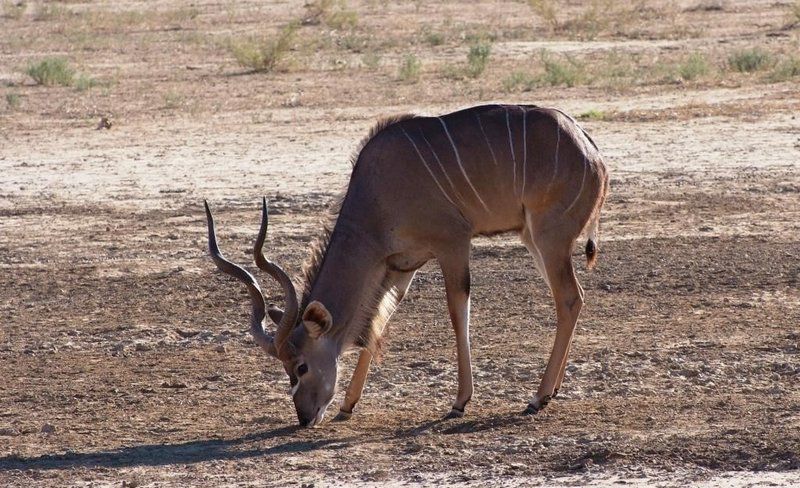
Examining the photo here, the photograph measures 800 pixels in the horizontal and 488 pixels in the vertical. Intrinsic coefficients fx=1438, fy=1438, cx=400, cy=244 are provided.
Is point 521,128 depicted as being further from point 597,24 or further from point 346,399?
point 597,24

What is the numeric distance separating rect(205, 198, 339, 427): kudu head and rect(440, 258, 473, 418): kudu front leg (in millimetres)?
684

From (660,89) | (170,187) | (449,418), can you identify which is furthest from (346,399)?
(660,89)

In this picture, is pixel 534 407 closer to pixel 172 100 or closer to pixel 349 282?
pixel 349 282

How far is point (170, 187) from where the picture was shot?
48.9 ft

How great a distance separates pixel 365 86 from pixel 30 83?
18.4 feet

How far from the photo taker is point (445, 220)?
7.91 m

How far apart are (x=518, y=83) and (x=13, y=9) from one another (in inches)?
817

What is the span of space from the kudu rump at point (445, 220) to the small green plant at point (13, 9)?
29931mm

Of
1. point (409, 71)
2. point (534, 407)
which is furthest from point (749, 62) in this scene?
point (534, 407)

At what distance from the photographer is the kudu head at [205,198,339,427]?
755cm

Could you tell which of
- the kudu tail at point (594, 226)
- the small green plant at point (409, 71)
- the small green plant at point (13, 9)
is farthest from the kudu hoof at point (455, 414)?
the small green plant at point (13, 9)

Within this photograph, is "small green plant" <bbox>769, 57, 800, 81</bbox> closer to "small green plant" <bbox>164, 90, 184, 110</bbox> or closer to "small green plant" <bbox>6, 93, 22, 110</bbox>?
"small green plant" <bbox>164, 90, 184, 110</bbox>

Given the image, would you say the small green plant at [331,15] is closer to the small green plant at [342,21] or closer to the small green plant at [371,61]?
the small green plant at [342,21]

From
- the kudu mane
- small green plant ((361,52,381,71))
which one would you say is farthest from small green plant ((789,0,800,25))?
the kudu mane
